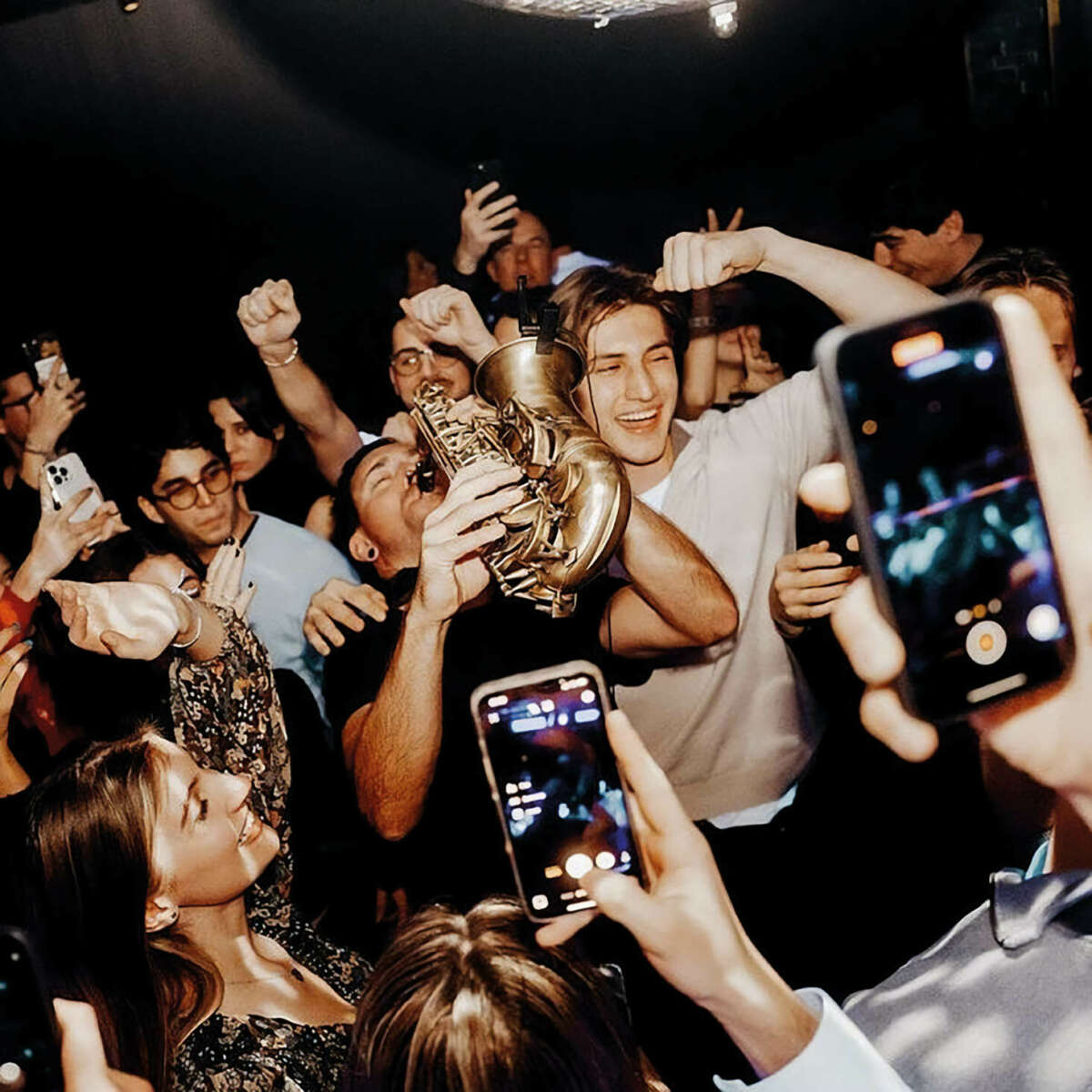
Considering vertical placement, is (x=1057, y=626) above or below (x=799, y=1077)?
above

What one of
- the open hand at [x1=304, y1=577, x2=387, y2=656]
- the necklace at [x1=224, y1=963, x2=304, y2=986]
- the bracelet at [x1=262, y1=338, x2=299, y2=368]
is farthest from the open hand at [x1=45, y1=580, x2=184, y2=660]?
the necklace at [x1=224, y1=963, x2=304, y2=986]

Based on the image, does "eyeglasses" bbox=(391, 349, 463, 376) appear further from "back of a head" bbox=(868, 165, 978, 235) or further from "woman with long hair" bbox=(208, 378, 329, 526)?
"back of a head" bbox=(868, 165, 978, 235)

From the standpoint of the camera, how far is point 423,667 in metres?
1.81

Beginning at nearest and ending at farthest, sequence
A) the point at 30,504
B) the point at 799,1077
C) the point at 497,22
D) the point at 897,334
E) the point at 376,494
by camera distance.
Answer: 1. the point at 897,334
2. the point at 799,1077
3. the point at 497,22
4. the point at 376,494
5. the point at 30,504

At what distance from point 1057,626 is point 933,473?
0.72 feet

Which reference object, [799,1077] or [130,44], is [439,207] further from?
[799,1077]

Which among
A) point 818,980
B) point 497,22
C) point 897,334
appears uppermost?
point 497,22

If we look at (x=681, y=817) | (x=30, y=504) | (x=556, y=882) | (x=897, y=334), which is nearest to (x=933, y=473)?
(x=897, y=334)

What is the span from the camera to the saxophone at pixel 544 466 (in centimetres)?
166

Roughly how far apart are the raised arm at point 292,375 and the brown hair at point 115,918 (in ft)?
2.06

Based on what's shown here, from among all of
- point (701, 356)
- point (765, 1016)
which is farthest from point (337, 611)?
point (765, 1016)

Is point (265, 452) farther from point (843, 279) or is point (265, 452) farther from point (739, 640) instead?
point (843, 279)

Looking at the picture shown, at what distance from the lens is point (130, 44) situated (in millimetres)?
1860

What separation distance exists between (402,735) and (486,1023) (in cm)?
55
